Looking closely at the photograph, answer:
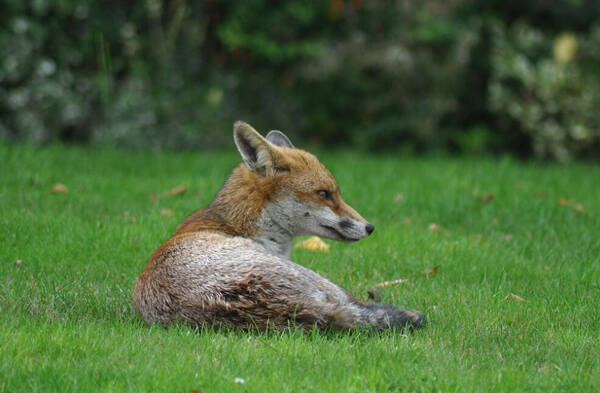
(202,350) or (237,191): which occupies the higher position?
(237,191)

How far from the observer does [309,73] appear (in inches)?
569

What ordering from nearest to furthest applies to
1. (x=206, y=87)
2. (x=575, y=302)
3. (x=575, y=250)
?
(x=575, y=302) → (x=575, y=250) → (x=206, y=87)

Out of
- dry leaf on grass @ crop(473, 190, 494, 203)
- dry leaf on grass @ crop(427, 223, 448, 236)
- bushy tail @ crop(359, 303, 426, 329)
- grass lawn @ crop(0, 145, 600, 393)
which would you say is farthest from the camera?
dry leaf on grass @ crop(473, 190, 494, 203)

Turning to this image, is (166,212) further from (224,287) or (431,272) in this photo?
(224,287)

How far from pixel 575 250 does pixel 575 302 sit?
1.71 meters

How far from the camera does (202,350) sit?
13.8 feet

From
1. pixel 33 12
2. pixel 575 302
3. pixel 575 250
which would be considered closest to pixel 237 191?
pixel 575 302

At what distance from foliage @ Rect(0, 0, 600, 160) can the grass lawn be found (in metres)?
1.91

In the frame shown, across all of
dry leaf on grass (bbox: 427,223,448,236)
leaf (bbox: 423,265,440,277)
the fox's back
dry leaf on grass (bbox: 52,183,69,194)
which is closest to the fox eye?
the fox's back

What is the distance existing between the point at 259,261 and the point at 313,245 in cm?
260

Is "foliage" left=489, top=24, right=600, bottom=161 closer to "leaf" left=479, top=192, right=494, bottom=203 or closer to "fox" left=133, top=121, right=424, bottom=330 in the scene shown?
"leaf" left=479, top=192, right=494, bottom=203

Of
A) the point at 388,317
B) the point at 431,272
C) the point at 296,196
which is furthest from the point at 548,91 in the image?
the point at 388,317

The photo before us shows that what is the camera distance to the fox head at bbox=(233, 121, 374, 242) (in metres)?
5.17

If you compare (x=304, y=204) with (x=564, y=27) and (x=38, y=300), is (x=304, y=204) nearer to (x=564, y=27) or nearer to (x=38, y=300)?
(x=38, y=300)
